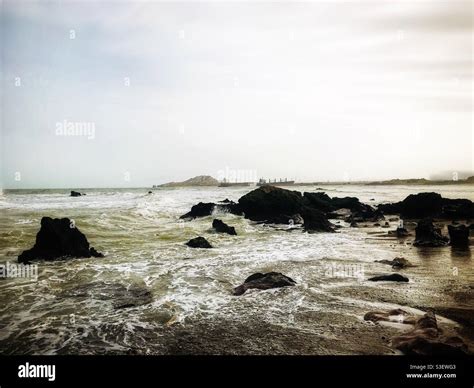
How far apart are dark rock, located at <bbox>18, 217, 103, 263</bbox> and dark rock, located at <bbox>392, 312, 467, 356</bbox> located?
450 inches

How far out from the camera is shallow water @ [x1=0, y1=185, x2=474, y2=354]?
566 centimetres

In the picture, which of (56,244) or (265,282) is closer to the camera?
(265,282)

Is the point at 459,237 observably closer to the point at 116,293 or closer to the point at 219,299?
the point at 219,299

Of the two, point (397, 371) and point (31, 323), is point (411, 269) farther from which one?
point (31, 323)

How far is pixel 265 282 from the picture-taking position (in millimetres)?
8609

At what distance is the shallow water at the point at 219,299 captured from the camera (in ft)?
18.6

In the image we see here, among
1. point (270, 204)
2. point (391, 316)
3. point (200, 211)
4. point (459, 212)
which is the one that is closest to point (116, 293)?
point (391, 316)

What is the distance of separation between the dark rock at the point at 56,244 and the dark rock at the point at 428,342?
1142cm

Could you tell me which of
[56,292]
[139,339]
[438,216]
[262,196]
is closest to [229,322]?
[139,339]

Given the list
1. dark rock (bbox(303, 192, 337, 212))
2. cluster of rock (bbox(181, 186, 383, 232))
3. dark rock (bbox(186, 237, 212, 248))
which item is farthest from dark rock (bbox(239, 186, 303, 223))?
dark rock (bbox(186, 237, 212, 248))

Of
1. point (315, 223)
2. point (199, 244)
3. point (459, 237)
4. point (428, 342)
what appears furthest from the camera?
point (315, 223)

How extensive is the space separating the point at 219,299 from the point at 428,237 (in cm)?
1142

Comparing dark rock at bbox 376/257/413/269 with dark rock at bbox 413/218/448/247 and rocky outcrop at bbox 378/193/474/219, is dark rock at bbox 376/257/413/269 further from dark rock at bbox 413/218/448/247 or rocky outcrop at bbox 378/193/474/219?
rocky outcrop at bbox 378/193/474/219

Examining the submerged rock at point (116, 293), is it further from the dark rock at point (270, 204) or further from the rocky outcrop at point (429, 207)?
the rocky outcrop at point (429, 207)
